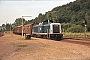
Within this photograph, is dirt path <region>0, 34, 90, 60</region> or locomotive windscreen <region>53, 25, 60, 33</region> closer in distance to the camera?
dirt path <region>0, 34, 90, 60</region>

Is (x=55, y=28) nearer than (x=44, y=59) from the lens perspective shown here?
No

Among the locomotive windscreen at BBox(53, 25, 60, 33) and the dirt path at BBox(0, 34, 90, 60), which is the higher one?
the locomotive windscreen at BBox(53, 25, 60, 33)

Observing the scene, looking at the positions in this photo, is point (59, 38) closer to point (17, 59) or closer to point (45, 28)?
point (45, 28)

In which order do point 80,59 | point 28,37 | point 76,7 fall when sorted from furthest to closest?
point 76,7
point 28,37
point 80,59

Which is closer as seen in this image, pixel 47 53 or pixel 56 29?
pixel 47 53

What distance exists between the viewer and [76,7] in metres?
134

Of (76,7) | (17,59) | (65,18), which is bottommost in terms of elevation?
(17,59)

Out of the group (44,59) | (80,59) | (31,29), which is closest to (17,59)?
(44,59)

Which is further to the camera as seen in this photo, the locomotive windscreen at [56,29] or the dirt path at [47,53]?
the locomotive windscreen at [56,29]

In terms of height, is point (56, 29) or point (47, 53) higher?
point (56, 29)

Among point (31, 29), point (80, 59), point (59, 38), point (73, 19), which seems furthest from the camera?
point (73, 19)

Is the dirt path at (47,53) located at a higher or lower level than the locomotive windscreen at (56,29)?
lower

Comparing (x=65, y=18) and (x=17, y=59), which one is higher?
(x=65, y=18)

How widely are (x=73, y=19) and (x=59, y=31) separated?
70.1 meters
